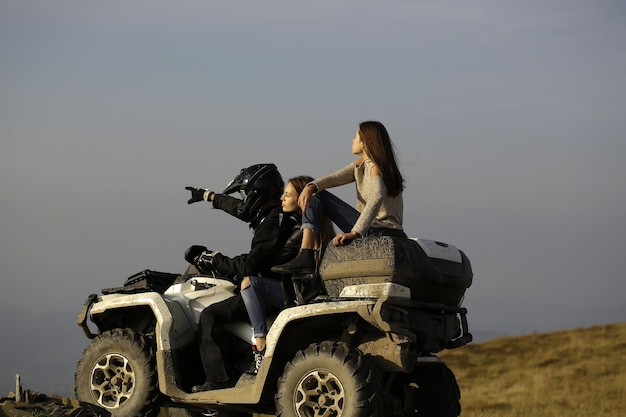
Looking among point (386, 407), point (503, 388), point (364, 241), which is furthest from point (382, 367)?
point (503, 388)

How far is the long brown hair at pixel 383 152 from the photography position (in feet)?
32.1

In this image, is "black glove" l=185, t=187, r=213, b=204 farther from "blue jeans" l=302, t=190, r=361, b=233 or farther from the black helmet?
"blue jeans" l=302, t=190, r=361, b=233

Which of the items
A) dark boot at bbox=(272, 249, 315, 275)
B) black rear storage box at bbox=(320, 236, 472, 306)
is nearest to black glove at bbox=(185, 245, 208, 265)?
dark boot at bbox=(272, 249, 315, 275)

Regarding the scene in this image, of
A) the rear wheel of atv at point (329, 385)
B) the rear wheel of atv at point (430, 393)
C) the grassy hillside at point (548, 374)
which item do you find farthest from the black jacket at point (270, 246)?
the grassy hillside at point (548, 374)

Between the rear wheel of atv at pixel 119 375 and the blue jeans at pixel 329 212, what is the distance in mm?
2224

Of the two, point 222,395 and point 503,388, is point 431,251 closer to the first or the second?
point 222,395

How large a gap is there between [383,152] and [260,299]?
176 cm

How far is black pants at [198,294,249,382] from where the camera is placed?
410 inches

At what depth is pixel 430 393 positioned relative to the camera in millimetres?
10359

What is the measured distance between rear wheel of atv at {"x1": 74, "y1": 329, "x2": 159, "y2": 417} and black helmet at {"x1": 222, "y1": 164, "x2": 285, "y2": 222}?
1633 millimetres

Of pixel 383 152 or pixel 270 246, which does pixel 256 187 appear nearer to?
pixel 270 246

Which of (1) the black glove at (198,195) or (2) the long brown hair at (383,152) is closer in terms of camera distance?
(2) the long brown hair at (383,152)

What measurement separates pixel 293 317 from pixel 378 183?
4.50 feet

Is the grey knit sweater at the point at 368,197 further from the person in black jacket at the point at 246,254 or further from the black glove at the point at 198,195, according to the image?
the black glove at the point at 198,195
